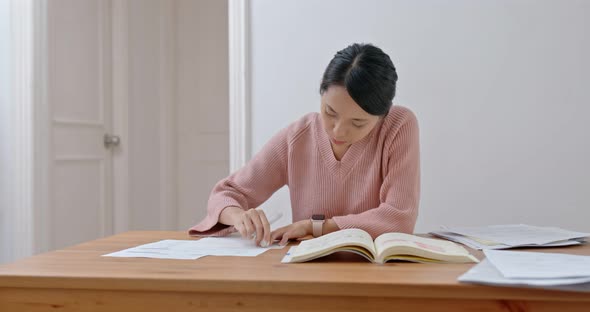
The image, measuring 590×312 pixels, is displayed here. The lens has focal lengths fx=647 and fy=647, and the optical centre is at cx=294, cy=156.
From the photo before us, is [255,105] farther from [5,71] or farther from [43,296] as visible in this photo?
[43,296]

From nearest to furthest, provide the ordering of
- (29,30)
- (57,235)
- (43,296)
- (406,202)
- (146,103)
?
1. (43,296)
2. (406,202)
3. (29,30)
4. (57,235)
5. (146,103)

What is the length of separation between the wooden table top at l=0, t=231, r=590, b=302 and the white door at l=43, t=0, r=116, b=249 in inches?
85.0

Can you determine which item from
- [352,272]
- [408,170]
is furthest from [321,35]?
[352,272]

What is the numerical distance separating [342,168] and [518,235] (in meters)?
0.54

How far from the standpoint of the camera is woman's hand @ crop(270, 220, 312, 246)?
1.66 meters

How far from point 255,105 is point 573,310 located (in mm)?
2078

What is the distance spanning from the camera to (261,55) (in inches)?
119

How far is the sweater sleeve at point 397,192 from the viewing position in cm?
175

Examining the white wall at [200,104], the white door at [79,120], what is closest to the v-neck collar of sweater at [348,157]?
the white door at [79,120]

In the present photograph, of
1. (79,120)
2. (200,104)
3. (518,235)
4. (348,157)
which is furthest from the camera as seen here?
(200,104)

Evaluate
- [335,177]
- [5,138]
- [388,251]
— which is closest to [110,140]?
[5,138]

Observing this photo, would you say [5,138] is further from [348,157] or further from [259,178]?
[348,157]

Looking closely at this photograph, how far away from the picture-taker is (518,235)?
174 centimetres

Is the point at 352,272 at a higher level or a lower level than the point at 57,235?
higher
